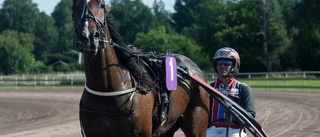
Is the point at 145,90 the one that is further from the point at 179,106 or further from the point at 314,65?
the point at 314,65

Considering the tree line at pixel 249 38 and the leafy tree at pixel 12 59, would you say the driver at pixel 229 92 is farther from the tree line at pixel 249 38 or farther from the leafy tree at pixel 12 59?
the leafy tree at pixel 12 59

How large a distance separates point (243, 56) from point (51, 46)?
50734 mm

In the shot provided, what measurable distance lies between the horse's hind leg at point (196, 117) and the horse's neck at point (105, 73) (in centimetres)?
117

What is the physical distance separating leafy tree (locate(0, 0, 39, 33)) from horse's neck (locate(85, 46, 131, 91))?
8201 centimetres

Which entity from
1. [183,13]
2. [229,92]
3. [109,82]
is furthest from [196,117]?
[183,13]

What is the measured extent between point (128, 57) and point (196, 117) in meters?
1.26

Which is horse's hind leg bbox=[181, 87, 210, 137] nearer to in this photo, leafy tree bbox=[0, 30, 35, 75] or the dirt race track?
the dirt race track

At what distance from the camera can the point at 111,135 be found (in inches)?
137

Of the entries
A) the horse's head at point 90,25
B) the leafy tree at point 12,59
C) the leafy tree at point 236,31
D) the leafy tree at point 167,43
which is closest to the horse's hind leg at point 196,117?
the horse's head at point 90,25

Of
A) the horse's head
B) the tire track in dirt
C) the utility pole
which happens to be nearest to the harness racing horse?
the horse's head

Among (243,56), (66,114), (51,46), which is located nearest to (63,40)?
(51,46)

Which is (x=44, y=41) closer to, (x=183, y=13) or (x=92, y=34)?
(x=183, y=13)

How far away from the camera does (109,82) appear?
3.54 m

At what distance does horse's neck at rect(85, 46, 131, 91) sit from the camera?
11.4ft
